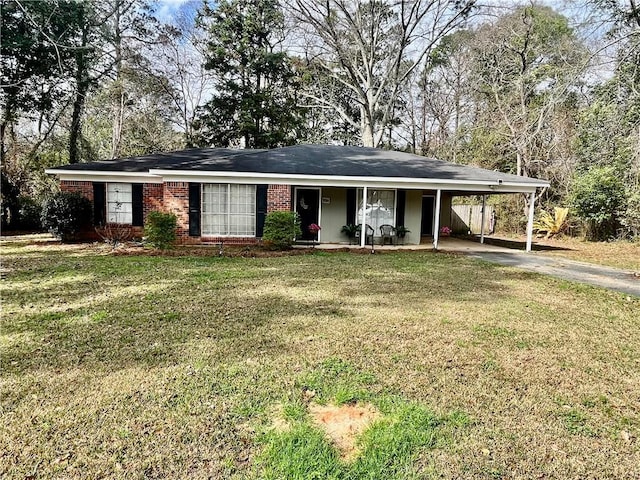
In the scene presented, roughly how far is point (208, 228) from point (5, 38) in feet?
36.6

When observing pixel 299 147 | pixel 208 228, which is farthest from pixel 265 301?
pixel 299 147

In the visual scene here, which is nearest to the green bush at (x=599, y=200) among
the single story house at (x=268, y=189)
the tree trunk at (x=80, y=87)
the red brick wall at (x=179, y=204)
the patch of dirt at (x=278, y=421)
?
the single story house at (x=268, y=189)

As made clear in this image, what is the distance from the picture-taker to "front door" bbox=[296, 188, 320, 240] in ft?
44.0

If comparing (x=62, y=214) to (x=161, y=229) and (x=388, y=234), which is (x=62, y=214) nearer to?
(x=161, y=229)

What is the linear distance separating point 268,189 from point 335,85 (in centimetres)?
1713

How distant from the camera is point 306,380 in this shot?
3.46m

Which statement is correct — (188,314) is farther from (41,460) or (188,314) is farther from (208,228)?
(208,228)

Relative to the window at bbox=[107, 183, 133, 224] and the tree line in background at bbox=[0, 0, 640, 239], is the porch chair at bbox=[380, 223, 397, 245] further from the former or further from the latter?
the window at bbox=[107, 183, 133, 224]

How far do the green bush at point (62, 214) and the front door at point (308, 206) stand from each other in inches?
272

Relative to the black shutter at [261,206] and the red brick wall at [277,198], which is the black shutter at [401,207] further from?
the black shutter at [261,206]

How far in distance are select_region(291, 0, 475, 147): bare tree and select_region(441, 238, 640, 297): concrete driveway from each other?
13665mm

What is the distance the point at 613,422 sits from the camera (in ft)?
9.64

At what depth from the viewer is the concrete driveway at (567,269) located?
7.95 meters

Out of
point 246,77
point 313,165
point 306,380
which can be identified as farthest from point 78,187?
Result: point 246,77
